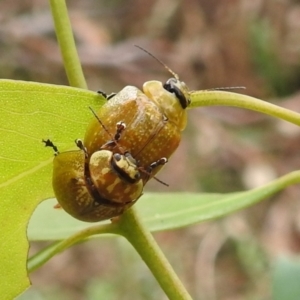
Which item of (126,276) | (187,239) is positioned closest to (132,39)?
(187,239)

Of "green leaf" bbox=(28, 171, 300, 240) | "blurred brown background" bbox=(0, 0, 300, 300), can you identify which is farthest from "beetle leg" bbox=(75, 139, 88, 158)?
"blurred brown background" bbox=(0, 0, 300, 300)

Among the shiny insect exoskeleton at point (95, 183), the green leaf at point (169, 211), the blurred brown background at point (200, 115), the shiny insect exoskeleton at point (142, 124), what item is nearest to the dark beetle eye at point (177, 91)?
the shiny insect exoskeleton at point (142, 124)

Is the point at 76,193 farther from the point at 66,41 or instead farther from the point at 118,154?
the point at 66,41

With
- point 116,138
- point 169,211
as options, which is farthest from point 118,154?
point 169,211

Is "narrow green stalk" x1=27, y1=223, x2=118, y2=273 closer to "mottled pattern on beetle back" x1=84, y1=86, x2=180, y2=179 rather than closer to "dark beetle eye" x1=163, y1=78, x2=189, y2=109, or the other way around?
"mottled pattern on beetle back" x1=84, y1=86, x2=180, y2=179

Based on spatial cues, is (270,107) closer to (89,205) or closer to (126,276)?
(89,205)
